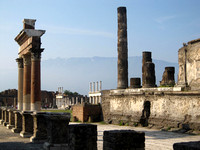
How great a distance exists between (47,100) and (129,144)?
58903 mm

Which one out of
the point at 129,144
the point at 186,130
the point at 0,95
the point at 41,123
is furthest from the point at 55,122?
the point at 0,95

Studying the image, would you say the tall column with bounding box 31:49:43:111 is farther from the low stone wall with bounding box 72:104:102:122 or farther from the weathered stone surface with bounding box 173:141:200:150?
the weathered stone surface with bounding box 173:141:200:150

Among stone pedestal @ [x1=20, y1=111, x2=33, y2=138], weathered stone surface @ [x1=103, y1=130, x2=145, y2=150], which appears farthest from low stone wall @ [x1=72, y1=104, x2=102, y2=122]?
weathered stone surface @ [x1=103, y1=130, x2=145, y2=150]

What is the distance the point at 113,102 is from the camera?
835 inches

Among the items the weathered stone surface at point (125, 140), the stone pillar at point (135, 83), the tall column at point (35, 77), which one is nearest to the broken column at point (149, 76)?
the stone pillar at point (135, 83)

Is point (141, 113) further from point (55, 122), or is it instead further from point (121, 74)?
point (55, 122)

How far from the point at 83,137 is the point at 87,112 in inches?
626

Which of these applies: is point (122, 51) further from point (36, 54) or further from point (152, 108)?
point (36, 54)

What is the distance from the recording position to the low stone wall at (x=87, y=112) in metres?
21.7

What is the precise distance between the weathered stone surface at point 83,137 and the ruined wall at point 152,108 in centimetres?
836

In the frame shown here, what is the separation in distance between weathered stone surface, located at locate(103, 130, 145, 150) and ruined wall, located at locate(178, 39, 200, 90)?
32.7ft

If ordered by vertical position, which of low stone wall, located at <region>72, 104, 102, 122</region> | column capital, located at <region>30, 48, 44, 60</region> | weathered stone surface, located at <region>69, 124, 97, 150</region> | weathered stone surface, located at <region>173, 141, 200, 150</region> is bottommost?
low stone wall, located at <region>72, 104, 102, 122</region>

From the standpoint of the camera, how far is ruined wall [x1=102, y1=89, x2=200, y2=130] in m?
13.9

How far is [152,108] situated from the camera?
55.0 feet
